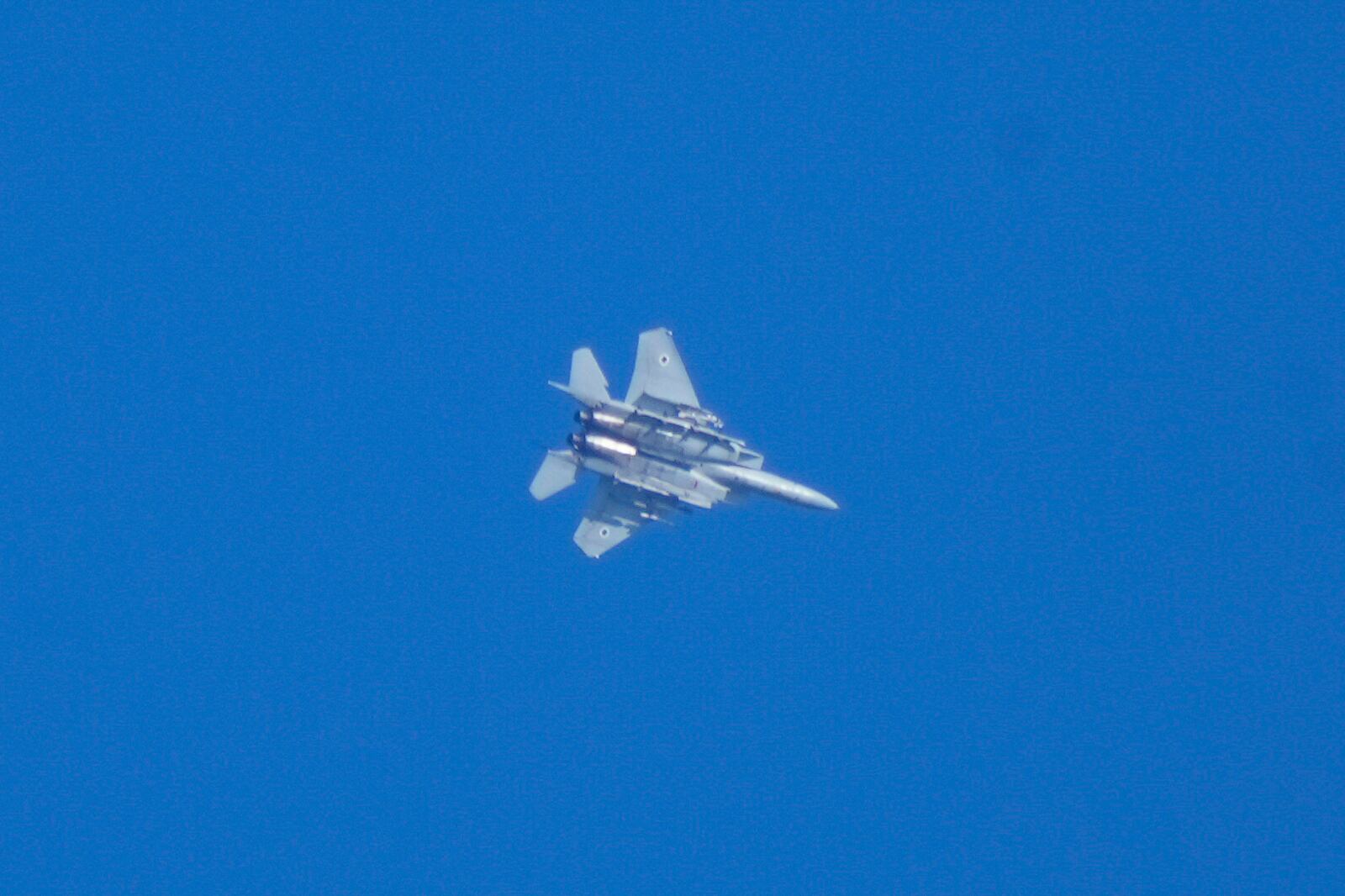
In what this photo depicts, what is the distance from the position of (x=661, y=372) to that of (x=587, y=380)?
288 cm

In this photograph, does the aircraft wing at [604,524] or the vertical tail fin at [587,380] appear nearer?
the vertical tail fin at [587,380]

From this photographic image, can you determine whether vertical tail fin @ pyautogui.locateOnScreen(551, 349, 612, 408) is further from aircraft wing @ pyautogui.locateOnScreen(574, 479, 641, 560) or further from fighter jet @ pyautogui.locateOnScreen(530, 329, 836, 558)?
aircraft wing @ pyautogui.locateOnScreen(574, 479, 641, 560)

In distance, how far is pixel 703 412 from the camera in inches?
2468

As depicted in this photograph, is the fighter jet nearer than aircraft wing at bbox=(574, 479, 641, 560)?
Yes

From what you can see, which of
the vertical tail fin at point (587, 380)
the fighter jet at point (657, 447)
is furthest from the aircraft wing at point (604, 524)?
the vertical tail fin at point (587, 380)

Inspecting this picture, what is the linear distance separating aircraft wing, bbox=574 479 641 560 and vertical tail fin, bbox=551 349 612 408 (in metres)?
4.00

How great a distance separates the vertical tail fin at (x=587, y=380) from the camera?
206 ft

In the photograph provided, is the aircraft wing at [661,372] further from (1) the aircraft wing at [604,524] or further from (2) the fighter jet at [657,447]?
(1) the aircraft wing at [604,524]

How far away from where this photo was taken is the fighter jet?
62.7m

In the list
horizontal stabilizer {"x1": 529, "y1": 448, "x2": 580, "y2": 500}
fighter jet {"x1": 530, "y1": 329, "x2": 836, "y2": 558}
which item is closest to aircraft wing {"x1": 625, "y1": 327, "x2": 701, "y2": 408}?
fighter jet {"x1": 530, "y1": 329, "x2": 836, "y2": 558}

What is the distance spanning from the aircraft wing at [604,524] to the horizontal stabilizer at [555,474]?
178 cm

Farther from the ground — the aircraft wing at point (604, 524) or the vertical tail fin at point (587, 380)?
the vertical tail fin at point (587, 380)

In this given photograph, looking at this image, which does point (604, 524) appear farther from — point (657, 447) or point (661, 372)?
point (661, 372)

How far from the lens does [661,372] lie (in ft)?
206
